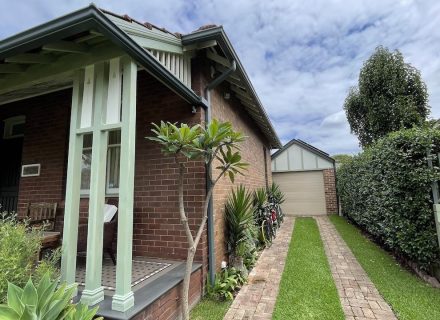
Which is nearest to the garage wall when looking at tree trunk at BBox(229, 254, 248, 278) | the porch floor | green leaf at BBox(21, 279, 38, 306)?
tree trunk at BBox(229, 254, 248, 278)

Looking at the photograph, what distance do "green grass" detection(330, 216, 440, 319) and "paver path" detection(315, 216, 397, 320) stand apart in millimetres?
113

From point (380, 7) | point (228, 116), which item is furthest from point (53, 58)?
point (380, 7)

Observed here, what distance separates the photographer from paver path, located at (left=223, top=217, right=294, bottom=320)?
10.7ft

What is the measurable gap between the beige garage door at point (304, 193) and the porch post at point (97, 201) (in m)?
13.4

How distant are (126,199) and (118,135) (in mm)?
2576

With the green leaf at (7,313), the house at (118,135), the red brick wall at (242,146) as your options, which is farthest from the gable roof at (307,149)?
the green leaf at (7,313)

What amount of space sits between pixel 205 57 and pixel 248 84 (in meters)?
1.30

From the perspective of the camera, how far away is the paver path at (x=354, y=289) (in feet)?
10.5

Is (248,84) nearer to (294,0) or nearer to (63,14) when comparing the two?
(294,0)

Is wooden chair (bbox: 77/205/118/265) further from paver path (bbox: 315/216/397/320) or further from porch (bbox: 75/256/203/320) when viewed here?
paver path (bbox: 315/216/397/320)

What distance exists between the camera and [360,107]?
1470 centimetres

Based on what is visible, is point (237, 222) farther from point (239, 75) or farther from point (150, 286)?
point (239, 75)

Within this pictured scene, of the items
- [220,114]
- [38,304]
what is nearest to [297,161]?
[220,114]

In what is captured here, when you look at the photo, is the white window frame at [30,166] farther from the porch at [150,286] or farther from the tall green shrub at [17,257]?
the tall green shrub at [17,257]
